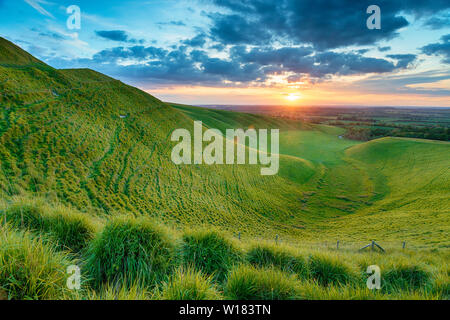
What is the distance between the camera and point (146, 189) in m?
17.7

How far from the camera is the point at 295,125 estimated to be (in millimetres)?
119625

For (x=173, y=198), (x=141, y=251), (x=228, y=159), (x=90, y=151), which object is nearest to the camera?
(x=141, y=251)

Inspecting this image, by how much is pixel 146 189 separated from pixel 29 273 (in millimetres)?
15670

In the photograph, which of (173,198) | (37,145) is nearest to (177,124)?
(173,198)

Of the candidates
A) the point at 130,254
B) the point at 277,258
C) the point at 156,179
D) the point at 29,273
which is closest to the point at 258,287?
the point at 277,258

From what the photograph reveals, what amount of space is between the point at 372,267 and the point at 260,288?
10.7ft

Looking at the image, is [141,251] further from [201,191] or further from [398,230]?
[398,230]

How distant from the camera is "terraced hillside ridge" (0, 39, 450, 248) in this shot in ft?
45.0

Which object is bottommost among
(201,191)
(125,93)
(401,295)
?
(201,191)
